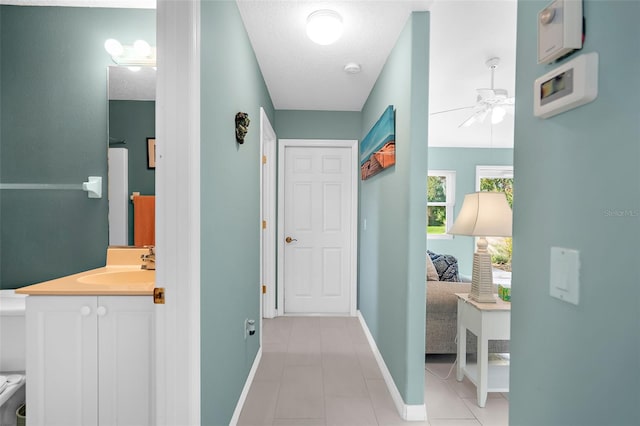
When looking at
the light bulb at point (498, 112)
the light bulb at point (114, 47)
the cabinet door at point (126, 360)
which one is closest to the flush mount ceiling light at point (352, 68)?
the light bulb at point (498, 112)

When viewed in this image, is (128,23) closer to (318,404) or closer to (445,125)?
(318,404)

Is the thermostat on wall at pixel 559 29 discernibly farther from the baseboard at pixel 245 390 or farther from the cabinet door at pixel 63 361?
the baseboard at pixel 245 390

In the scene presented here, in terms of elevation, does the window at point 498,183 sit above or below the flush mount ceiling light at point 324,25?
below

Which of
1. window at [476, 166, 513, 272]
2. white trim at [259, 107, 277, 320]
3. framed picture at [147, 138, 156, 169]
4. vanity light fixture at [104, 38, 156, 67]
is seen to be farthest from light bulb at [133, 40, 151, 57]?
window at [476, 166, 513, 272]

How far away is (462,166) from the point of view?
597 centimetres

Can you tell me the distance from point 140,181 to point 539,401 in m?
2.08

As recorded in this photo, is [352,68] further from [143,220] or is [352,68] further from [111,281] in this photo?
[111,281]

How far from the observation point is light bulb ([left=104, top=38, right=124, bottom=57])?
6.16 ft

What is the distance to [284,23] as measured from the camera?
209 cm

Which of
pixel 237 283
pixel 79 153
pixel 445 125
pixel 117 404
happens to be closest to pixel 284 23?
pixel 79 153

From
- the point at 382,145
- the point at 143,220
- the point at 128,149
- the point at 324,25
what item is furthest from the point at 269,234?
the point at 324,25

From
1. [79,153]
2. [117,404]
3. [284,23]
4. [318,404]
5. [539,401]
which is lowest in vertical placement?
[318,404]

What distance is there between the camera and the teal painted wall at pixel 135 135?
1905 mm

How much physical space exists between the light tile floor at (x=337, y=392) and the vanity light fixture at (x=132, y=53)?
2.21 meters
